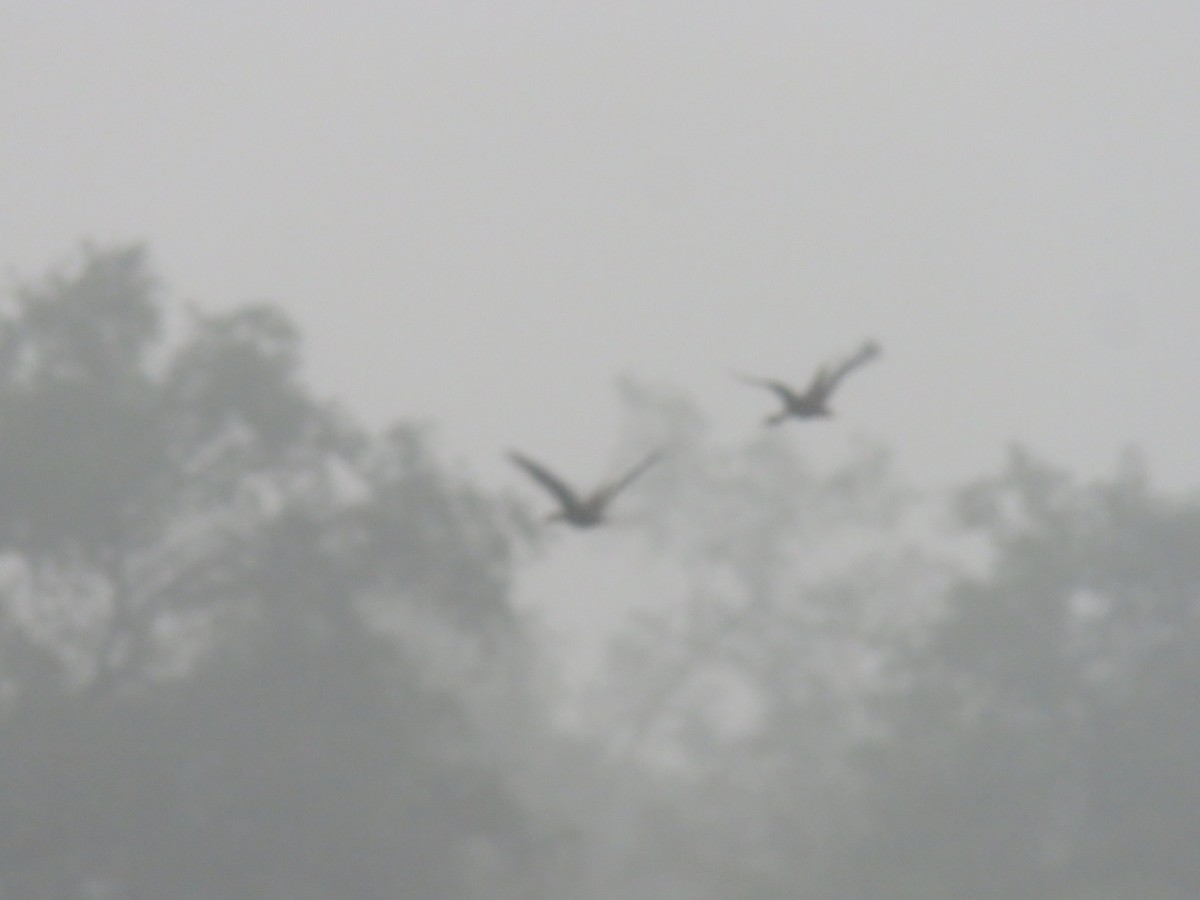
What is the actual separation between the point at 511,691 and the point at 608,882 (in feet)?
20.4

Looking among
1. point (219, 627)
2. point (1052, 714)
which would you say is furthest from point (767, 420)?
point (1052, 714)

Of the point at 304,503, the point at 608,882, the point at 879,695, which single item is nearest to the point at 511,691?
the point at 608,882

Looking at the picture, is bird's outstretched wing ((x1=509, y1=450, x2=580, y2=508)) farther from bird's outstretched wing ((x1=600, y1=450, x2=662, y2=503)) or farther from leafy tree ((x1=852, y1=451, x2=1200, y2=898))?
leafy tree ((x1=852, y1=451, x2=1200, y2=898))

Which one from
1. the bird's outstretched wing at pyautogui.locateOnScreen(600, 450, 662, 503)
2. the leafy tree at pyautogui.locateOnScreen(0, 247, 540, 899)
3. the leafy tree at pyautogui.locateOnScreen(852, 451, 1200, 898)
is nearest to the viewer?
the bird's outstretched wing at pyautogui.locateOnScreen(600, 450, 662, 503)

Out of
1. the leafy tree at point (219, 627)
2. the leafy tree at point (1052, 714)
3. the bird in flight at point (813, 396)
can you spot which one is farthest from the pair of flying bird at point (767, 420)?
the leafy tree at point (1052, 714)

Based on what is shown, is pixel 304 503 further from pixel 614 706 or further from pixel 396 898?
pixel 614 706

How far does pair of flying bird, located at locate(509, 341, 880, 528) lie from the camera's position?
11.9m

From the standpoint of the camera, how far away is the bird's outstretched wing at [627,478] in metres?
11.5

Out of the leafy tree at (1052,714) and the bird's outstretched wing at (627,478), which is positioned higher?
the leafy tree at (1052,714)

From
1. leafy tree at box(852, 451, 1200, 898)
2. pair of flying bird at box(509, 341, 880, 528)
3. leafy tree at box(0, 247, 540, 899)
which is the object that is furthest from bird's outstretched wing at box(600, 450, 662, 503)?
leafy tree at box(852, 451, 1200, 898)

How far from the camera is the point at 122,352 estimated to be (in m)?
40.0

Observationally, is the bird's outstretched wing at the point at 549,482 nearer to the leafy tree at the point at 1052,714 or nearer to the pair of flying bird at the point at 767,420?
the pair of flying bird at the point at 767,420

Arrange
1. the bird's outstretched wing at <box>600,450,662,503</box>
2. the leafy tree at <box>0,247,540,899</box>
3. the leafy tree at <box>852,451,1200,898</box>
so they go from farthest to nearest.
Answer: the leafy tree at <box>852,451,1200,898</box> < the leafy tree at <box>0,247,540,899</box> < the bird's outstretched wing at <box>600,450,662,503</box>

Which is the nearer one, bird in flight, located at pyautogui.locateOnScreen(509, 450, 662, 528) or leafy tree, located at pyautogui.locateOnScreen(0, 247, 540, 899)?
bird in flight, located at pyautogui.locateOnScreen(509, 450, 662, 528)
